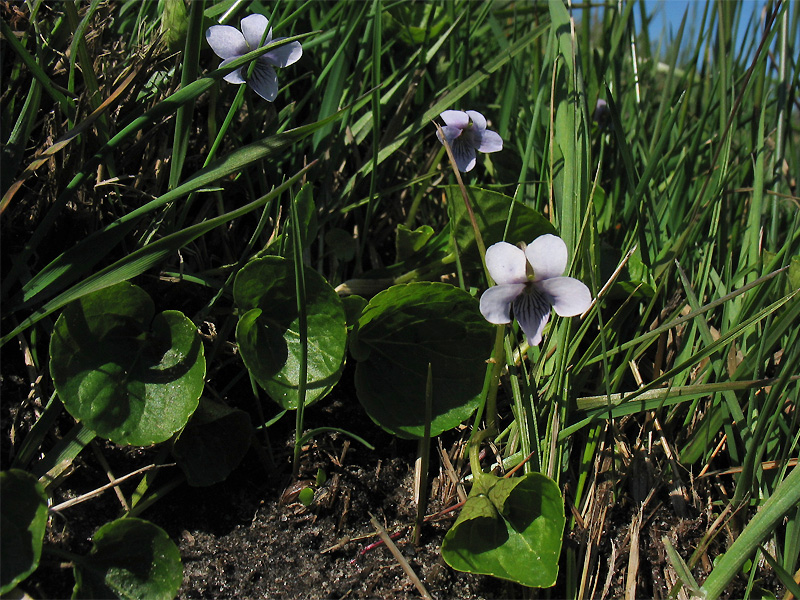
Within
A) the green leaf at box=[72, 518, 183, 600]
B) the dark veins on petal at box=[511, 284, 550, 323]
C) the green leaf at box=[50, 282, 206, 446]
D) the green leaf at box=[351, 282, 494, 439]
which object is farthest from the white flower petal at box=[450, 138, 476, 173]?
the green leaf at box=[72, 518, 183, 600]

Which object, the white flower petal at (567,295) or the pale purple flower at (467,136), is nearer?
the white flower petal at (567,295)

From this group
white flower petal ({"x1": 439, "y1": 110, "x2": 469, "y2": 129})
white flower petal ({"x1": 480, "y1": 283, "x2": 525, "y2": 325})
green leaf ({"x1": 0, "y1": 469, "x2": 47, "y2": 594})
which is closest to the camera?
green leaf ({"x1": 0, "y1": 469, "x2": 47, "y2": 594})

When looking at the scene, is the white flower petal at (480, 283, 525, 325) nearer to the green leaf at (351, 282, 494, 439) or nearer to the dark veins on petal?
the dark veins on petal

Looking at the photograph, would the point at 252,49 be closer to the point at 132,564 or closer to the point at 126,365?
the point at 126,365

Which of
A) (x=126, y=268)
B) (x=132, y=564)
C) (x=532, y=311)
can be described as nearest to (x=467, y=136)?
(x=532, y=311)

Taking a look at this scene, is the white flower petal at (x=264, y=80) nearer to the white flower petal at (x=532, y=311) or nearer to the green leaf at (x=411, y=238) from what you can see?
the green leaf at (x=411, y=238)

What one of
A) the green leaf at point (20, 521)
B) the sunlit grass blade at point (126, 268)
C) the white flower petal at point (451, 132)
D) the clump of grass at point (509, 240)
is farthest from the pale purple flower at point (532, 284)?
the green leaf at point (20, 521)
